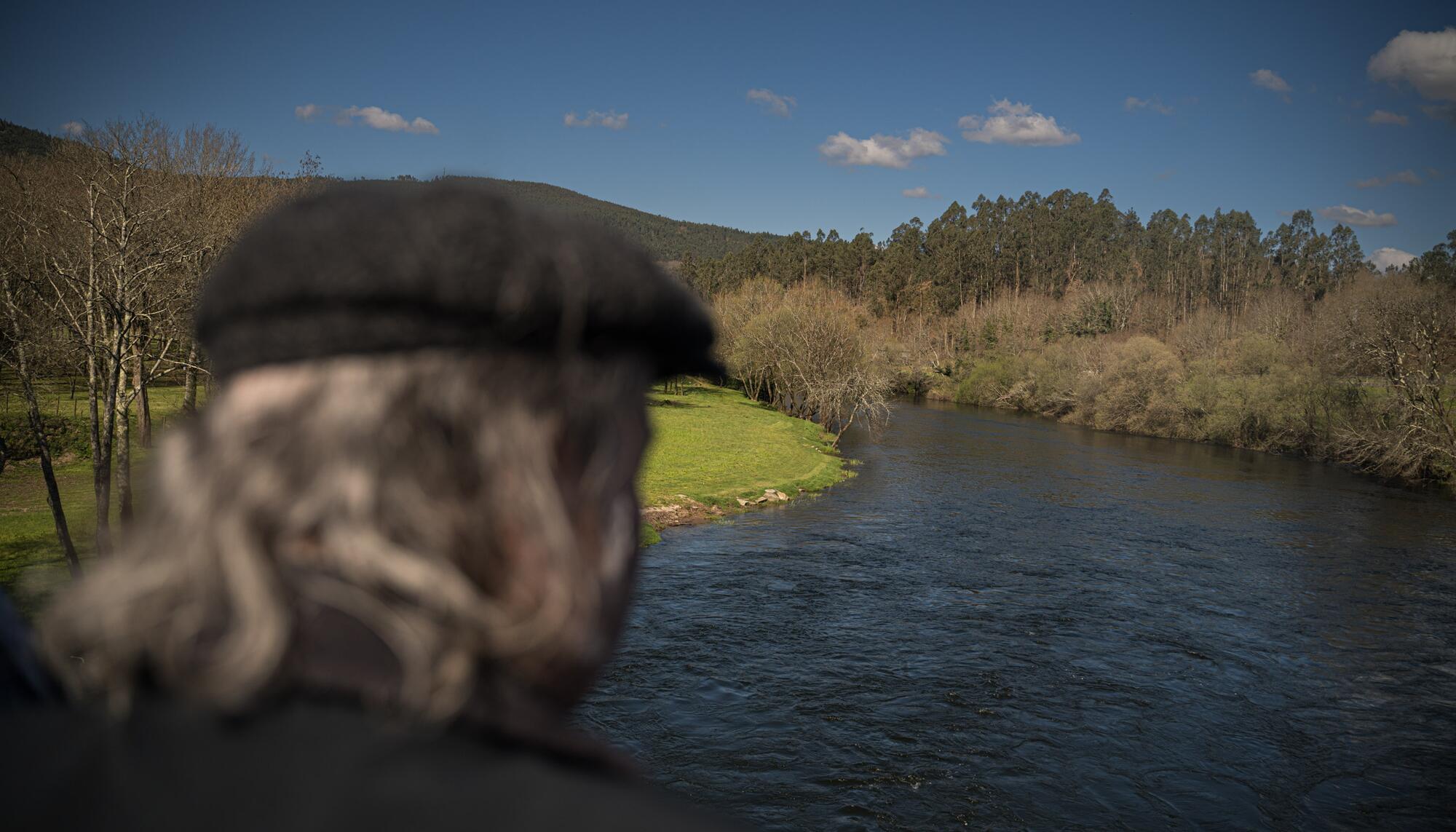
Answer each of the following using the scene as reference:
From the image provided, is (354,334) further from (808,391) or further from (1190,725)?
(808,391)

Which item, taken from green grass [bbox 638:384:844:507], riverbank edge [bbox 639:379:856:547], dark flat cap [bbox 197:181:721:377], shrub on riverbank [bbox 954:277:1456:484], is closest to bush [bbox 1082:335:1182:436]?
shrub on riverbank [bbox 954:277:1456:484]

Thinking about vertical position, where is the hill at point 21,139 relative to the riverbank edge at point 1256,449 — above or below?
above

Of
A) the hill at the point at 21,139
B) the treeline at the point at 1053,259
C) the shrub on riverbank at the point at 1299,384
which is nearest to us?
the shrub on riverbank at the point at 1299,384

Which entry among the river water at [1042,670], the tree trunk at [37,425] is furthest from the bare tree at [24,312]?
the river water at [1042,670]

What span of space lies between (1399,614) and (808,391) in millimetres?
31119

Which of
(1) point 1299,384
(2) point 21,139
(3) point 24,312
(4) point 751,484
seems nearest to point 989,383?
(1) point 1299,384

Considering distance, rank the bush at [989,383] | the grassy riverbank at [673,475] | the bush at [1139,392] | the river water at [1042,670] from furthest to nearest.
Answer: the bush at [989,383]
the bush at [1139,392]
the grassy riverbank at [673,475]
the river water at [1042,670]

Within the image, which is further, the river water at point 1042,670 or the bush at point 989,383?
the bush at point 989,383

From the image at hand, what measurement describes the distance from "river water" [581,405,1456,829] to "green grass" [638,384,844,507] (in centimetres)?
258

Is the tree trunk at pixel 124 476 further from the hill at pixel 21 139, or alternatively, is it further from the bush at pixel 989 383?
the bush at pixel 989 383

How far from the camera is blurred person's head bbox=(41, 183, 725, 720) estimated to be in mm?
934

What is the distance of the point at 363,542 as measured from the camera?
0.94 meters

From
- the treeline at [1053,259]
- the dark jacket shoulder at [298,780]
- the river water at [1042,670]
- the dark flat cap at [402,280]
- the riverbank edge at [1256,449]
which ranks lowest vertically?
the river water at [1042,670]

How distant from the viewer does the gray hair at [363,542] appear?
93 cm
